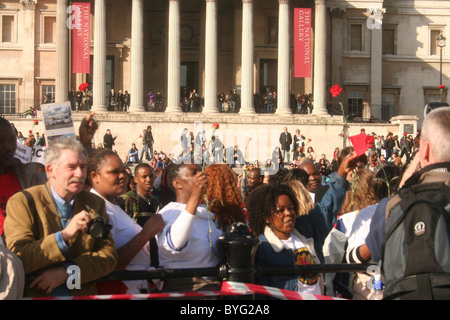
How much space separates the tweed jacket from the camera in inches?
182

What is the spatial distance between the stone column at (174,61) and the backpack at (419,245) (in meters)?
36.9

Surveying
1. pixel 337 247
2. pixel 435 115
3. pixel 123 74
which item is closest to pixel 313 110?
pixel 123 74

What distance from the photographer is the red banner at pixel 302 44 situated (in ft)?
134

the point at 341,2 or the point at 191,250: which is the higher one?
the point at 341,2

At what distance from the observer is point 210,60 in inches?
1597

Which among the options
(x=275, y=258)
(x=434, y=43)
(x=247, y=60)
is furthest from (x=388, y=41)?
(x=275, y=258)

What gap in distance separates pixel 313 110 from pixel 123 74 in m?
12.4

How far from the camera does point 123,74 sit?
44.9m

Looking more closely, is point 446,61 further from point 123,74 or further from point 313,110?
point 123,74

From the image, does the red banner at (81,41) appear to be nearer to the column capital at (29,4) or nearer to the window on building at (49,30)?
the window on building at (49,30)

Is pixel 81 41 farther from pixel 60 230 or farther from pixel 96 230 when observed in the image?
pixel 96 230

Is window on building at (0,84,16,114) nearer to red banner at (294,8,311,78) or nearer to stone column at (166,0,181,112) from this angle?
stone column at (166,0,181,112)

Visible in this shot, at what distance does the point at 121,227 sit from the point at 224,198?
38.4 inches
